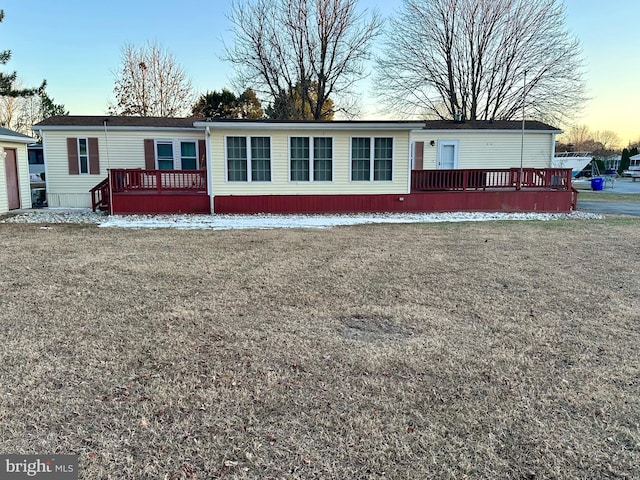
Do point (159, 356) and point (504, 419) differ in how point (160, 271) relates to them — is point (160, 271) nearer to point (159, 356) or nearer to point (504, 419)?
point (159, 356)

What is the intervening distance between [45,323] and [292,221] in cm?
788

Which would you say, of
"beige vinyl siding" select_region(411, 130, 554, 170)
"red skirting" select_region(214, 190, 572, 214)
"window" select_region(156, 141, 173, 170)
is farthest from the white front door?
"window" select_region(156, 141, 173, 170)

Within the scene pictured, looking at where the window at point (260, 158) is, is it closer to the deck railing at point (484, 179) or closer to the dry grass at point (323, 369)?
the deck railing at point (484, 179)

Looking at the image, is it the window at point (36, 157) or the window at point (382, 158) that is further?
the window at point (36, 157)

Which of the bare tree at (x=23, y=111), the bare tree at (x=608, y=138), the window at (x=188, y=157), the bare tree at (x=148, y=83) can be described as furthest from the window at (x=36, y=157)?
the bare tree at (x=608, y=138)

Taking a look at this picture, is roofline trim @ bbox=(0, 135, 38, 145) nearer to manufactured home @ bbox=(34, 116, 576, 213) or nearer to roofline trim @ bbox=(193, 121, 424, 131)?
manufactured home @ bbox=(34, 116, 576, 213)

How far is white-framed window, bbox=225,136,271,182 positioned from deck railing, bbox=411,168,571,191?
182 inches

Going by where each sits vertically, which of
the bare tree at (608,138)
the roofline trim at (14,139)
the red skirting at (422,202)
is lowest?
the red skirting at (422,202)

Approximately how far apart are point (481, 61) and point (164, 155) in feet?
64.0

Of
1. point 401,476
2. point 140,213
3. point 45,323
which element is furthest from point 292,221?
point 401,476

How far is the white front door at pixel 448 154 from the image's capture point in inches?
632

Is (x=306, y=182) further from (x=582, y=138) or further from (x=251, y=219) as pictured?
(x=582, y=138)

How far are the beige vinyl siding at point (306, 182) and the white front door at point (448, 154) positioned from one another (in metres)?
3.54

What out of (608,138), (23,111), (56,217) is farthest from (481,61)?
(608,138)
